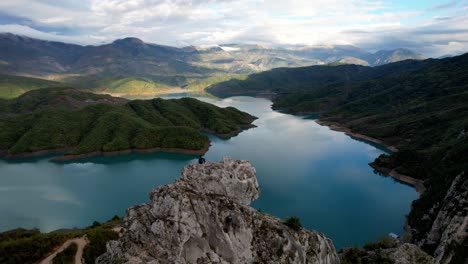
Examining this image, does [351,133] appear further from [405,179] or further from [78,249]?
[78,249]

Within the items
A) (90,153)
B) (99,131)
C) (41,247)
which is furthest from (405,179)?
(99,131)

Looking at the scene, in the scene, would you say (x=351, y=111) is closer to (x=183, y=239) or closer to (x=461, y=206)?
(x=461, y=206)

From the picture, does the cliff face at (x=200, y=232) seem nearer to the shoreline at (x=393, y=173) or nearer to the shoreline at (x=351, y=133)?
the shoreline at (x=393, y=173)

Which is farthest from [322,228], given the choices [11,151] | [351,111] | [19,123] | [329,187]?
[351,111]

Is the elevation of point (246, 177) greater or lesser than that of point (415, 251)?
greater

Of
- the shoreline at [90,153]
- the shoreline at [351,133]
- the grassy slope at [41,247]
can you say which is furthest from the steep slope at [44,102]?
the grassy slope at [41,247]

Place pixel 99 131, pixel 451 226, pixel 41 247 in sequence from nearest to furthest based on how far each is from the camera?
pixel 451 226
pixel 41 247
pixel 99 131

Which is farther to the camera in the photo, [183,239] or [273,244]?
Result: [273,244]
